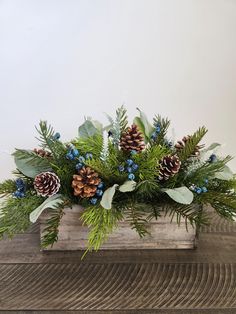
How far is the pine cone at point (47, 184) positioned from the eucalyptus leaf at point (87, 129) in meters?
0.12

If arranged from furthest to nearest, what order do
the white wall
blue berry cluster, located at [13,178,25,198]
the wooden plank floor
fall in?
the white wall
blue berry cluster, located at [13,178,25,198]
the wooden plank floor

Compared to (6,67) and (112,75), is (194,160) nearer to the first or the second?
(112,75)

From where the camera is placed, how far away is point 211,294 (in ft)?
2.53

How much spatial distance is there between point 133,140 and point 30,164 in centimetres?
19

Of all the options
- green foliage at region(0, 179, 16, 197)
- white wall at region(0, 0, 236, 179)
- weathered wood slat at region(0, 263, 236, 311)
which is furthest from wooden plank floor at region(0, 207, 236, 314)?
white wall at region(0, 0, 236, 179)

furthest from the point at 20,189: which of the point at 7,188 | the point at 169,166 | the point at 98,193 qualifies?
the point at 169,166

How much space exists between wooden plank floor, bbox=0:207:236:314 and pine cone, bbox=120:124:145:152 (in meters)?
0.19

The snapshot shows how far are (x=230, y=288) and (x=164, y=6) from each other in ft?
3.46

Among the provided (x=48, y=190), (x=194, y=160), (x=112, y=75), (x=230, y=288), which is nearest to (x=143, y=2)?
(x=112, y=75)

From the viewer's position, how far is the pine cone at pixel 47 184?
81 cm

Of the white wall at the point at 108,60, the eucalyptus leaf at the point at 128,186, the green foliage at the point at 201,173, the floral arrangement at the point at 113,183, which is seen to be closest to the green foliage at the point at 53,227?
the floral arrangement at the point at 113,183

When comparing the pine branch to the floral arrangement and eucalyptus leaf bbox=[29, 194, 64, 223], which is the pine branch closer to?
the floral arrangement

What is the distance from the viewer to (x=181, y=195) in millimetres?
808

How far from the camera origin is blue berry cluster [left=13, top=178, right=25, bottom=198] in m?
0.85
